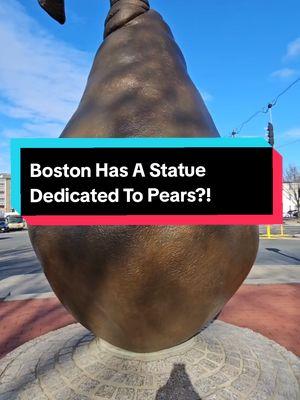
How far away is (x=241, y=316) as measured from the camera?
574 cm

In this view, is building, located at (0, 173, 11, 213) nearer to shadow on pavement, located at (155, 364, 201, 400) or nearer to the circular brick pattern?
the circular brick pattern

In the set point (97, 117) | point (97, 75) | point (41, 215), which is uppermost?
point (97, 75)

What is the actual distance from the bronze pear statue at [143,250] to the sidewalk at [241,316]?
2.31m

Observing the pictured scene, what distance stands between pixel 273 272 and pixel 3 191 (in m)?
72.8

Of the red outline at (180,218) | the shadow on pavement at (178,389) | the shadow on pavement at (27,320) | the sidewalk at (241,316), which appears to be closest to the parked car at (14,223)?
the shadow on pavement at (27,320)

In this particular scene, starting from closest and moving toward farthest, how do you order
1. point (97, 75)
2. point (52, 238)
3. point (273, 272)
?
point (52, 238), point (97, 75), point (273, 272)

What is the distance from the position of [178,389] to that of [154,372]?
0.32 metres

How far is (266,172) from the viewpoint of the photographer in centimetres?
223

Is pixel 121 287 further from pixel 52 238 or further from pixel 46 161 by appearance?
pixel 46 161

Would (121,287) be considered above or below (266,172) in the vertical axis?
below

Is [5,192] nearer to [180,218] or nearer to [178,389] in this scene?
[178,389]

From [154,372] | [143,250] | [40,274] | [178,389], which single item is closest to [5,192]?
[40,274]

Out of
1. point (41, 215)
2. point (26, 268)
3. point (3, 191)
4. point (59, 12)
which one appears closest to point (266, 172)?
point (41, 215)

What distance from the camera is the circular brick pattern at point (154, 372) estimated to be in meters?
2.98
